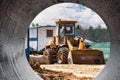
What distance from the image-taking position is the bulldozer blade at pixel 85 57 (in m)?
17.3

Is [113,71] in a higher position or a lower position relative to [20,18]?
lower

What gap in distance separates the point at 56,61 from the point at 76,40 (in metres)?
1.84

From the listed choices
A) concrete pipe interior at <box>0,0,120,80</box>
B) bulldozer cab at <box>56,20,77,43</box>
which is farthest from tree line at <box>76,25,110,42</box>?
concrete pipe interior at <box>0,0,120,80</box>

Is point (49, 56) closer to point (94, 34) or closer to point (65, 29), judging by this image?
point (65, 29)

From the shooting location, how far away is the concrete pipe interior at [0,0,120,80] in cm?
496

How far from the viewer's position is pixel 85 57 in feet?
57.9

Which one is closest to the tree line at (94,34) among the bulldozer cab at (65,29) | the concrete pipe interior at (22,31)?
the bulldozer cab at (65,29)

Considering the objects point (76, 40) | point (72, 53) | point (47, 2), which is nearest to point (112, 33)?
point (47, 2)

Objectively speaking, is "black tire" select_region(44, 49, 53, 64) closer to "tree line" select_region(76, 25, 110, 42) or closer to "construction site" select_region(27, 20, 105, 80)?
"construction site" select_region(27, 20, 105, 80)

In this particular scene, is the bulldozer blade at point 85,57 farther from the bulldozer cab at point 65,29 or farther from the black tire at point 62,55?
the bulldozer cab at point 65,29

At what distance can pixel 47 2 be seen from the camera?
250 inches

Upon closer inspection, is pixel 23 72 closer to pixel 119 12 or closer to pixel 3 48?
pixel 3 48

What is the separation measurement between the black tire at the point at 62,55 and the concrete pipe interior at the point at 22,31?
11.2 meters

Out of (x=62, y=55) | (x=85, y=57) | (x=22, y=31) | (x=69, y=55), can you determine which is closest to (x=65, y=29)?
(x=62, y=55)
